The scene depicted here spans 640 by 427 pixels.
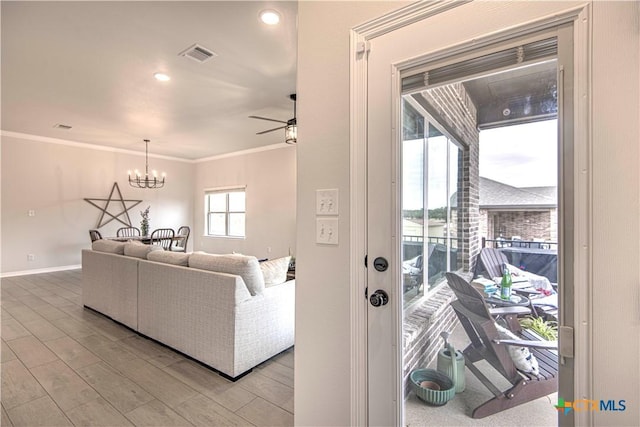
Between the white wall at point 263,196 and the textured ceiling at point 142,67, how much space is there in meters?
1.37

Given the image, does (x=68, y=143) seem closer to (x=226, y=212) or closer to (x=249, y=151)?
(x=226, y=212)

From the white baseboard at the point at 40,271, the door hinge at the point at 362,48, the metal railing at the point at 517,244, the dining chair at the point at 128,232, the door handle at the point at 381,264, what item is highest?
the door hinge at the point at 362,48

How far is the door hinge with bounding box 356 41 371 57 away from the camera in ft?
4.25

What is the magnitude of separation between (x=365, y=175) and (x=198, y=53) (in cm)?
245

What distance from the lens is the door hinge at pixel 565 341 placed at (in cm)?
92

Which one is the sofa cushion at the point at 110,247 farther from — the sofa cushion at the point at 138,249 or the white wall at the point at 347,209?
the white wall at the point at 347,209

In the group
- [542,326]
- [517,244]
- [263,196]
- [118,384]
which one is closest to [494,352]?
[542,326]

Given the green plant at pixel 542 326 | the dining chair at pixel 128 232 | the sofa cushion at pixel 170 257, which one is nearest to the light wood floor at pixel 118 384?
the sofa cushion at pixel 170 257

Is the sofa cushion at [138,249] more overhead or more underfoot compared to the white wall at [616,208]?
more underfoot

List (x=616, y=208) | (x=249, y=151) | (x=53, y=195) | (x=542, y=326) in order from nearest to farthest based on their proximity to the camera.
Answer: (x=616, y=208)
(x=542, y=326)
(x=53, y=195)
(x=249, y=151)

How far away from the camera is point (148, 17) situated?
7.57 feet

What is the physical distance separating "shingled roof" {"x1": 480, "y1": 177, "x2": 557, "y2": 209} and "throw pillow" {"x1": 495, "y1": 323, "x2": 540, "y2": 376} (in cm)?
45

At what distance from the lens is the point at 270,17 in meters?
2.32

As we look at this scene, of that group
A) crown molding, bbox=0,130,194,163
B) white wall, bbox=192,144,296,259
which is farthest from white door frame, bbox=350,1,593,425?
crown molding, bbox=0,130,194,163
